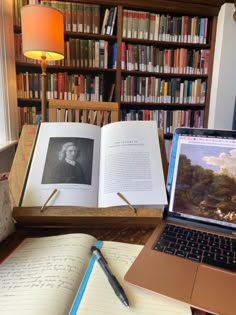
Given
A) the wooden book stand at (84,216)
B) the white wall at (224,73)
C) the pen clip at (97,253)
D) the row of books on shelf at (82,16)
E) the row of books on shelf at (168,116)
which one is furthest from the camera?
the row of books on shelf at (168,116)


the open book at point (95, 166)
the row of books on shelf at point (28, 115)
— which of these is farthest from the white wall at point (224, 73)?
the open book at point (95, 166)

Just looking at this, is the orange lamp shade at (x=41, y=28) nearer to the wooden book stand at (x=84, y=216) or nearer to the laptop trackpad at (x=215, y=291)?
the wooden book stand at (x=84, y=216)

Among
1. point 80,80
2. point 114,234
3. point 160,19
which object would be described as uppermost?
point 160,19

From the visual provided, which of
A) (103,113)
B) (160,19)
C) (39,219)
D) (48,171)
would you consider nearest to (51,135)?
(48,171)

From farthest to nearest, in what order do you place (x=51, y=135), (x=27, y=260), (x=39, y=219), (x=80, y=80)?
(x=80, y=80) < (x=51, y=135) < (x=39, y=219) < (x=27, y=260)

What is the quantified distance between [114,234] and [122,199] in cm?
8

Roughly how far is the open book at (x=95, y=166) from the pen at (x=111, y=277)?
129mm

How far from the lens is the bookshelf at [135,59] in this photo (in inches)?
77.8

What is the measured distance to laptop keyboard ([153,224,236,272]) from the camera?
42cm

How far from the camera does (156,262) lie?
1.38 feet

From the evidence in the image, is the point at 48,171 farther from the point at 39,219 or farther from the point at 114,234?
the point at 114,234

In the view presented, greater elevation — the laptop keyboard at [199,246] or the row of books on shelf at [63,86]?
the row of books on shelf at [63,86]

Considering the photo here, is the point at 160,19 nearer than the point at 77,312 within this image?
No

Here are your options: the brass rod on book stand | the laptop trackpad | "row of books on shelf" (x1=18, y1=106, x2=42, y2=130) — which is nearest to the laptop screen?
the laptop trackpad
